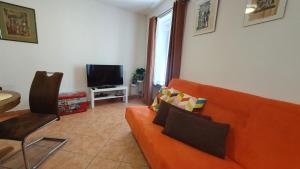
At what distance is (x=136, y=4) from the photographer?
10.8ft

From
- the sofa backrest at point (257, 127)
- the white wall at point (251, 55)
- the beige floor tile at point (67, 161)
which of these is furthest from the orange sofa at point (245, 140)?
the beige floor tile at point (67, 161)

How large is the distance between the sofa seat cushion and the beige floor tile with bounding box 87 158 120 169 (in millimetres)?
404

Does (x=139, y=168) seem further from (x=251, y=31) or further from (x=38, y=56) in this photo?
(x=38, y=56)

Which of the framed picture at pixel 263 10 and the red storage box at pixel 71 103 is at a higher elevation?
the framed picture at pixel 263 10

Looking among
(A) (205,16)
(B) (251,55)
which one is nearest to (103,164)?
(B) (251,55)

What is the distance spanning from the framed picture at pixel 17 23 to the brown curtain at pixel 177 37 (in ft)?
8.50

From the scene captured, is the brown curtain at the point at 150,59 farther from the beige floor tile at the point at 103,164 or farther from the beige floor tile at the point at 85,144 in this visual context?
the beige floor tile at the point at 103,164

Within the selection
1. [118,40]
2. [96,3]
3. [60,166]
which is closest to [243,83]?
[60,166]

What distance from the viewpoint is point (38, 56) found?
2.76 m

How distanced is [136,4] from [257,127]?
3.31 meters

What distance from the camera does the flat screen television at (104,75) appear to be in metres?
3.26

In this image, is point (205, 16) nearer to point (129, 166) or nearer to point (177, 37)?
point (177, 37)

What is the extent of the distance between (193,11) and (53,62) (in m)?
2.86

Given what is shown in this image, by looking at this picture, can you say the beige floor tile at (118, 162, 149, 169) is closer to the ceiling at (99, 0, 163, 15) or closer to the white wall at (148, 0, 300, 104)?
the white wall at (148, 0, 300, 104)
